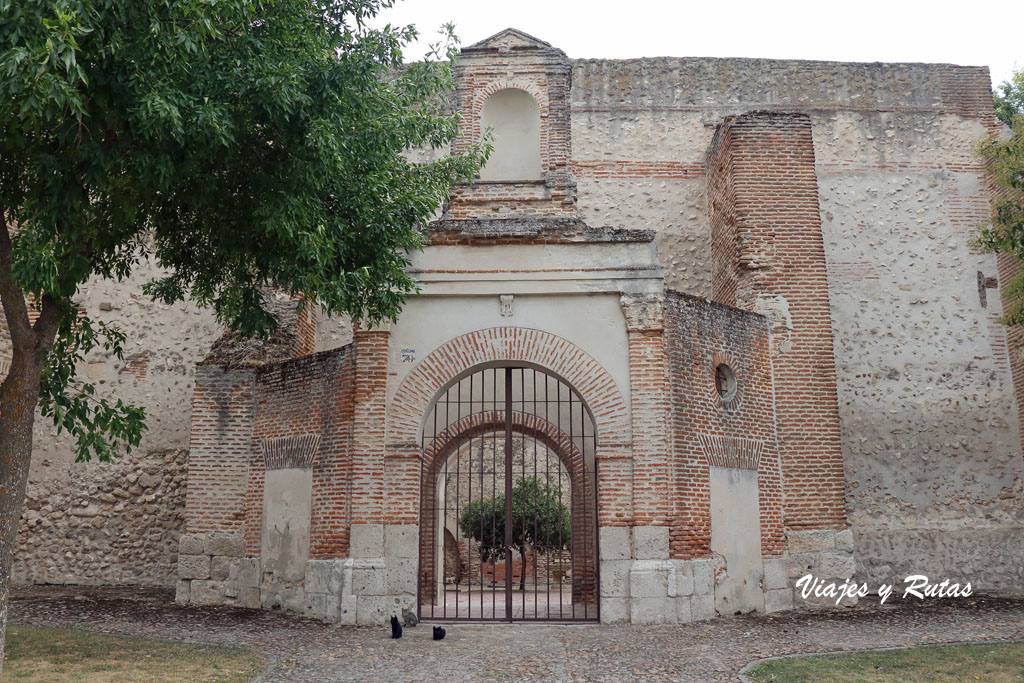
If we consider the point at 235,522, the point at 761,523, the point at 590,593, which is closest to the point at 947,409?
the point at 761,523

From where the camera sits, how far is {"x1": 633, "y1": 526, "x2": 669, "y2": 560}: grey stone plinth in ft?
28.7

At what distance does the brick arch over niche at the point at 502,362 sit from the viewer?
923 cm

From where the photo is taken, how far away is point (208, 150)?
20.7ft

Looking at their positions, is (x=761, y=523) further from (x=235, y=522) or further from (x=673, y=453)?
(x=235, y=522)

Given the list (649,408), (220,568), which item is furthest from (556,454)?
(220,568)

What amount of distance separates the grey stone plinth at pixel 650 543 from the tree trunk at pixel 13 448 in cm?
564

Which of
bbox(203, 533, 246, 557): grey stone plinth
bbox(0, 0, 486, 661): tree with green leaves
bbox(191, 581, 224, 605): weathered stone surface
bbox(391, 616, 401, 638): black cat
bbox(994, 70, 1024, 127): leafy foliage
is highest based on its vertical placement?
bbox(994, 70, 1024, 127): leafy foliage

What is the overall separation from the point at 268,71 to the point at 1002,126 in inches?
535

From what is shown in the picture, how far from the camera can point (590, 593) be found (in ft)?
38.5

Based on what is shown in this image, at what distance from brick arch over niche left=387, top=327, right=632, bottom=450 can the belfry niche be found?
24mm

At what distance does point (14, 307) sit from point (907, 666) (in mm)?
7371

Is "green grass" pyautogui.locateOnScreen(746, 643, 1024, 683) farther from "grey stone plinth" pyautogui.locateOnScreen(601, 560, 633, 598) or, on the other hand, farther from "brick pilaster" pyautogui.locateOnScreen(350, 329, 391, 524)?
"brick pilaster" pyautogui.locateOnScreen(350, 329, 391, 524)

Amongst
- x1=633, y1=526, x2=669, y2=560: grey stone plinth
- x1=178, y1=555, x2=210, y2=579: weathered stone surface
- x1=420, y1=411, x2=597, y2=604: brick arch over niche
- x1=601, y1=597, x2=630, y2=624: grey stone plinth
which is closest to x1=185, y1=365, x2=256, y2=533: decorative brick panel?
x1=178, y1=555, x2=210, y2=579: weathered stone surface

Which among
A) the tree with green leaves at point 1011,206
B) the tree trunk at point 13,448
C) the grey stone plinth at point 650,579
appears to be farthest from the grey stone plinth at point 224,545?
the tree with green leaves at point 1011,206
